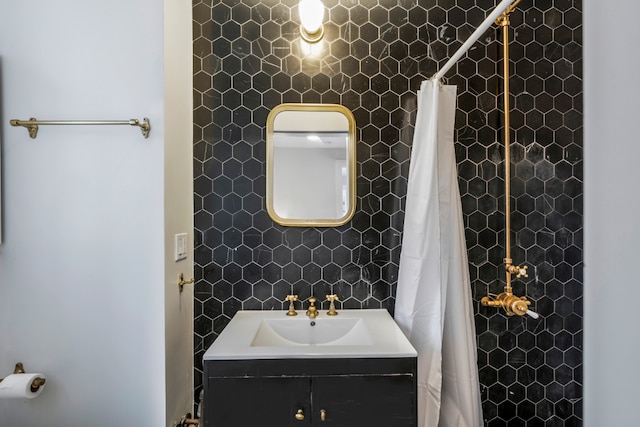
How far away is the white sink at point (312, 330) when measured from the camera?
134 centimetres

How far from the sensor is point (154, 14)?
3.92ft

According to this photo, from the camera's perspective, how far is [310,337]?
136 centimetres

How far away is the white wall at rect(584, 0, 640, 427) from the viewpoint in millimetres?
1269

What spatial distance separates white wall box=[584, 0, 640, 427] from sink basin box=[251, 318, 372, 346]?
3.46ft

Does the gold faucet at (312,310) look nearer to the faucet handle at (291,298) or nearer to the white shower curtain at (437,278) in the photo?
the faucet handle at (291,298)

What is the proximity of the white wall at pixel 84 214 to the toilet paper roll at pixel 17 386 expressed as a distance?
0.31ft

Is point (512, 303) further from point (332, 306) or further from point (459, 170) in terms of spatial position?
point (332, 306)

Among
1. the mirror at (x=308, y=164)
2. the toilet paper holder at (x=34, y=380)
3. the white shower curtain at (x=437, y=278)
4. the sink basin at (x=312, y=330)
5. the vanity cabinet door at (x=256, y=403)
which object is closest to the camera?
the vanity cabinet door at (x=256, y=403)

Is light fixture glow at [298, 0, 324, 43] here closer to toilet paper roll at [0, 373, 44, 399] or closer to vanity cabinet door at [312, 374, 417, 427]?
vanity cabinet door at [312, 374, 417, 427]

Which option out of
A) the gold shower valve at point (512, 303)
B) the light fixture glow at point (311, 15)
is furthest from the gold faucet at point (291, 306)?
the light fixture glow at point (311, 15)

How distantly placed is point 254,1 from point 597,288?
1997 millimetres

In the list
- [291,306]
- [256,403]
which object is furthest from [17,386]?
[291,306]

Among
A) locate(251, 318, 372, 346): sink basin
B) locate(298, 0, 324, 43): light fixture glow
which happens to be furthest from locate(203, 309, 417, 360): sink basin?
locate(298, 0, 324, 43): light fixture glow

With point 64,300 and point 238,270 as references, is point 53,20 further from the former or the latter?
point 238,270
